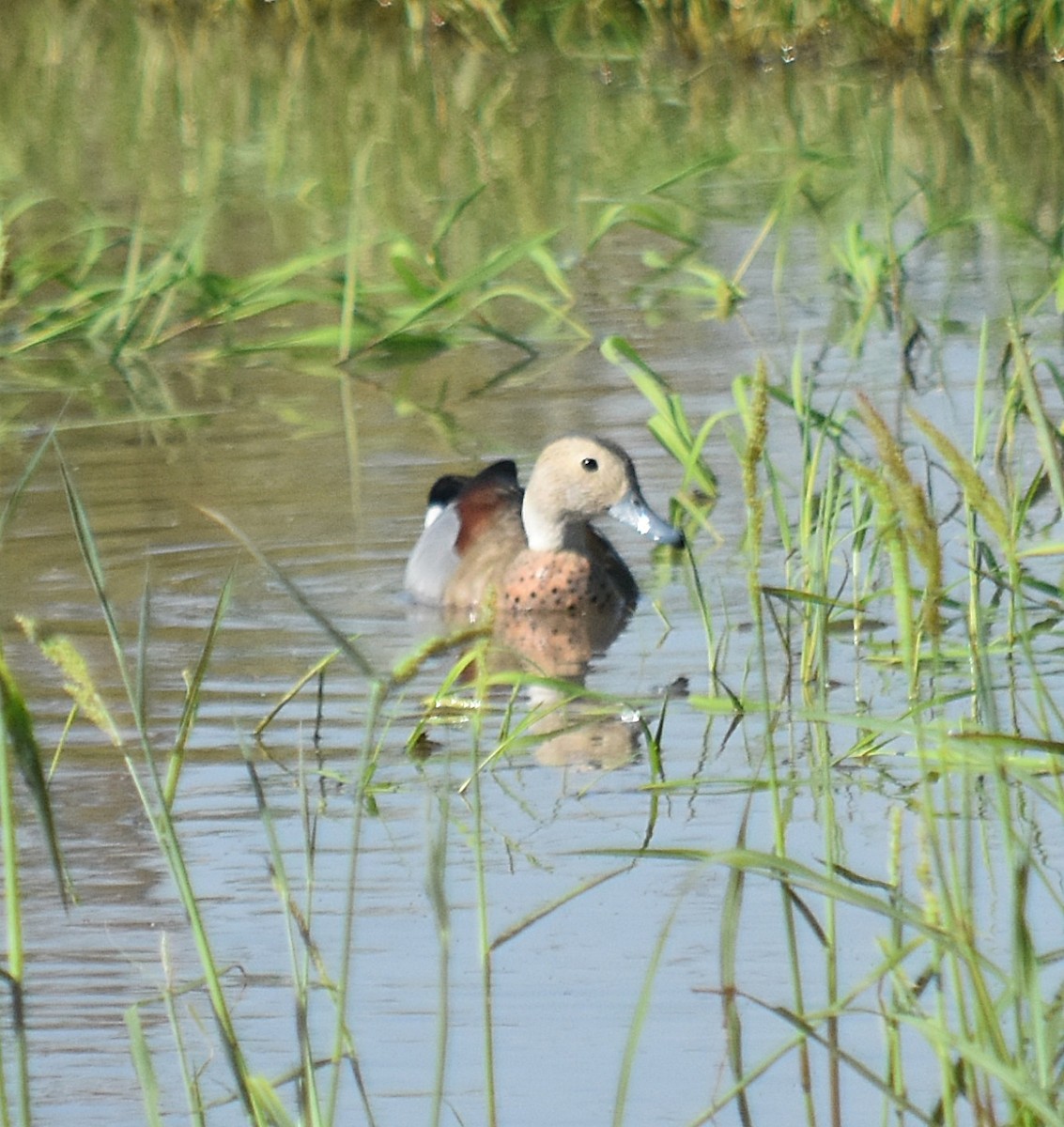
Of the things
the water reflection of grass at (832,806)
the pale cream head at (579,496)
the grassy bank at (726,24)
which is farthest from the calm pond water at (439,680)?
the grassy bank at (726,24)

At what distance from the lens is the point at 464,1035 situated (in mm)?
3400

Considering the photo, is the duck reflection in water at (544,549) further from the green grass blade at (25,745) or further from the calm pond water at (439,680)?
the green grass blade at (25,745)

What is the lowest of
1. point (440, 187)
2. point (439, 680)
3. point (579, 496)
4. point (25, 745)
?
point (439, 680)

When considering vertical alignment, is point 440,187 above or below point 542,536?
above

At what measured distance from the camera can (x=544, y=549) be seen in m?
6.68

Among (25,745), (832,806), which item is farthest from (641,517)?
(25,745)

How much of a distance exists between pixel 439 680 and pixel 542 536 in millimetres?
1220

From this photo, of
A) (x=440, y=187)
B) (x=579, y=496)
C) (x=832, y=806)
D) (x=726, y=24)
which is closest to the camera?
(x=832, y=806)

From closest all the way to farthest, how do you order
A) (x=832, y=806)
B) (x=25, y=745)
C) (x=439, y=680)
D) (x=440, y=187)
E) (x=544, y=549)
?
(x=25, y=745), (x=832, y=806), (x=439, y=680), (x=544, y=549), (x=440, y=187)

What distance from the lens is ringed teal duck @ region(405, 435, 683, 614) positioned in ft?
21.1

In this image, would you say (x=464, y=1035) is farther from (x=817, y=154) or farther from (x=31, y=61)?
(x=31, y=61)

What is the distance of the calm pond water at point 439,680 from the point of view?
3354mm

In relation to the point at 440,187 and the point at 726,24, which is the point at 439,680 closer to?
the point at 440,187

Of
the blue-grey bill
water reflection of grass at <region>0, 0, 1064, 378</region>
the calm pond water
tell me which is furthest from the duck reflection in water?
water reflection of grass at <region>0, 0, 1064, 378</region>
